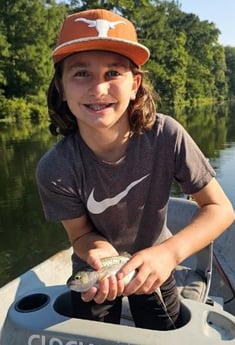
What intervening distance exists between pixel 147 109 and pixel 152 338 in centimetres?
101

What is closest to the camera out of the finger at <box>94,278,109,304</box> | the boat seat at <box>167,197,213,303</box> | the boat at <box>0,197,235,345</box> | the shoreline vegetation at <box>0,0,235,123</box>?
the finger at <box>94,278,109,304</box>

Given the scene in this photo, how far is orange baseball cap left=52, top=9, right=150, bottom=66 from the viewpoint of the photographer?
178 centimetres

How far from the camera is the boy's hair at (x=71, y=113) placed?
2.07 meters

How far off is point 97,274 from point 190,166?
26.6 inches

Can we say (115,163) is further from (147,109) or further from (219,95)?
(219,95)

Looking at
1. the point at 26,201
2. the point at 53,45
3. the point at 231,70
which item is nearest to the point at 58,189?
the point at 26,201

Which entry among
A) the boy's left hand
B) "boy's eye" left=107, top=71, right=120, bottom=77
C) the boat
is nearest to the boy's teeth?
"boy's eye" left=107, top=71, right=120, bottom=77

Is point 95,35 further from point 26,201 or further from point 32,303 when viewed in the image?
point 26,201

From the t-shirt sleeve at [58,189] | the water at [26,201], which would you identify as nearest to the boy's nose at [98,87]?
the t-shirt sleeve at [58,189]

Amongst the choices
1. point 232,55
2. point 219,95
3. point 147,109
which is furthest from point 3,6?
point 232,55

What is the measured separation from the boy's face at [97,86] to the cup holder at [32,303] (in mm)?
Result: 785

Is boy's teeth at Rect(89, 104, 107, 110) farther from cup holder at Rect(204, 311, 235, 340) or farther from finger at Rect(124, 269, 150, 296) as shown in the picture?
cup holder at Rect(204, 311, 235, 340)

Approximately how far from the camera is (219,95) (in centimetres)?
7444

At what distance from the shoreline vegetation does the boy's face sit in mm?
18549
